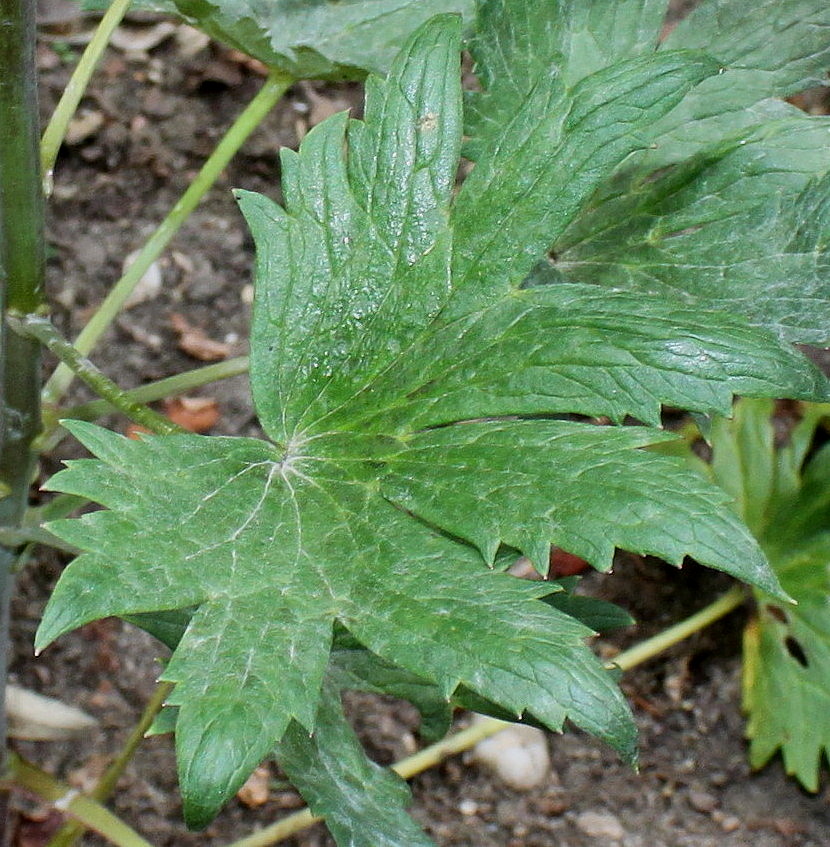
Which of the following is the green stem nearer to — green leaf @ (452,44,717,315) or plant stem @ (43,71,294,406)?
plant stem @ (43,71,294,406)

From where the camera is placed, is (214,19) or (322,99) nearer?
(214,19)

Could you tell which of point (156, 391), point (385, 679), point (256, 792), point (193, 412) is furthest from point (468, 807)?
point (156, 391)

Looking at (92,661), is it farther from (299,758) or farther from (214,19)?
(214,19)

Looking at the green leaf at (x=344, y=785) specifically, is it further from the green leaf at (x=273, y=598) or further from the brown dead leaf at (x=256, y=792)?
the brown dead leaf at (x=256, y=792)

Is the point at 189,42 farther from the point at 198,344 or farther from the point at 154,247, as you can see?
the point at 154,247

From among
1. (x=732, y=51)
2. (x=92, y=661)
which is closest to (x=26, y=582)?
(x=92, y=661)
